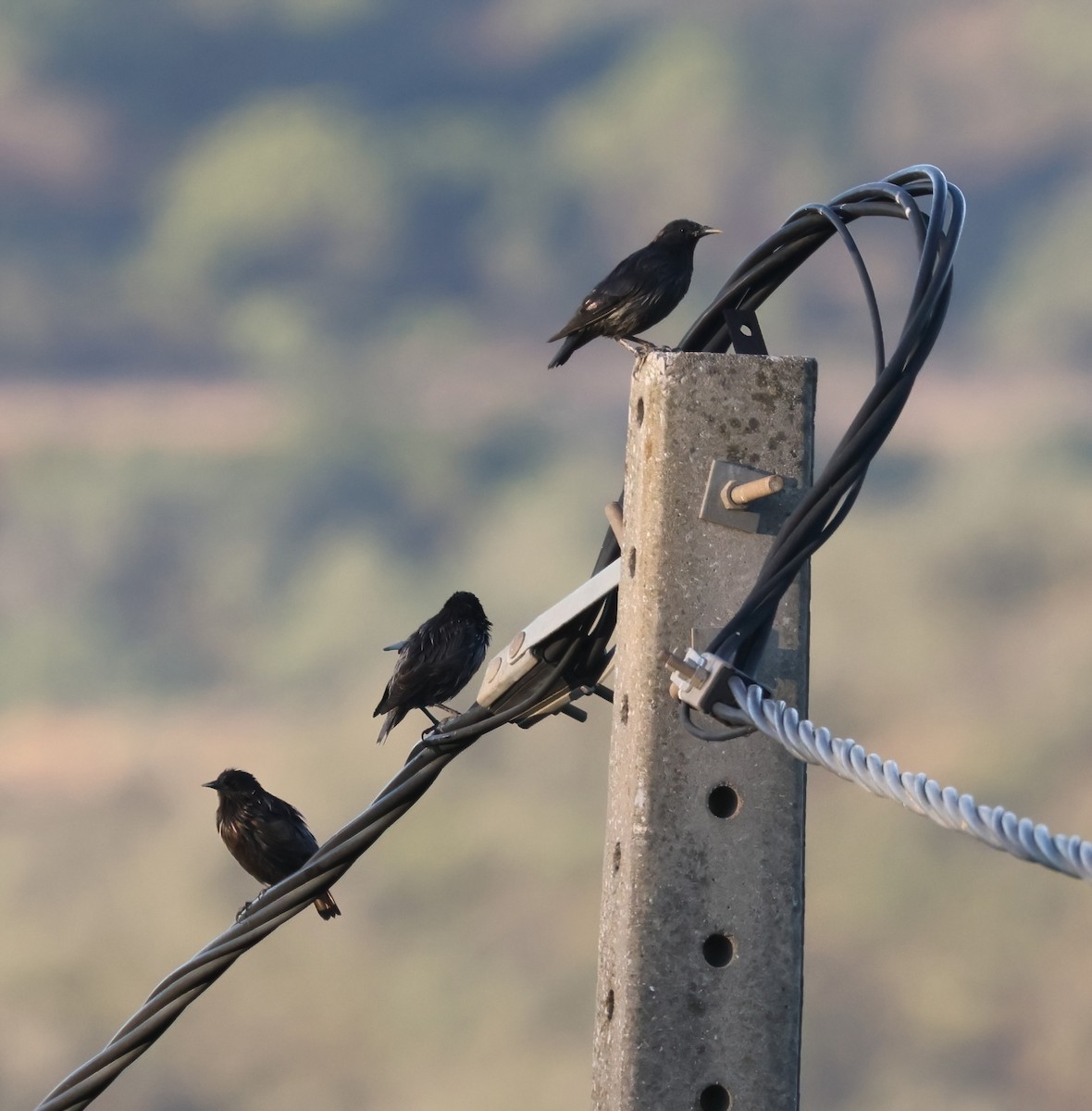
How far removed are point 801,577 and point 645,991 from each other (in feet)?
3.38

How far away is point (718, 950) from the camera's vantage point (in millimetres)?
4109

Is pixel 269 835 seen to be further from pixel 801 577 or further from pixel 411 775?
pixel 801 577

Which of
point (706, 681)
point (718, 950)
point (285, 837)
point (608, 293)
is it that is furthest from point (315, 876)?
point (285, 837)

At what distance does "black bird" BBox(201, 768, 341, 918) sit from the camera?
10430 mm

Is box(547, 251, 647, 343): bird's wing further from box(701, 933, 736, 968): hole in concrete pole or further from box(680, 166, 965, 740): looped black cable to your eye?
box(701, 933, 736, 968): hole in concrete pole

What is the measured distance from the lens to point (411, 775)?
5.61 meters

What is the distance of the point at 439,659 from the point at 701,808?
18.2ft

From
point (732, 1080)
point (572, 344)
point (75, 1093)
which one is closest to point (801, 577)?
point (732, 1080)

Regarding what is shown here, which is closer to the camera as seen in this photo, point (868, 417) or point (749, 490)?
point (868, 417)

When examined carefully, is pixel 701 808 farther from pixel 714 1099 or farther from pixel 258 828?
pixel 258 828

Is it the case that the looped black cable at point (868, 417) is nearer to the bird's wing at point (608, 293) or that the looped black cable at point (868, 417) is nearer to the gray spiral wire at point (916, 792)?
the gray spiral wire at point (916, 792)

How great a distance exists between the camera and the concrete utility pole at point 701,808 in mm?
4047

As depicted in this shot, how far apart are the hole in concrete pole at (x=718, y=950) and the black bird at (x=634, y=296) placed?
14.0 ft

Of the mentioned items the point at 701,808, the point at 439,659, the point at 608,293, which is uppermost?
the point at 608,293
